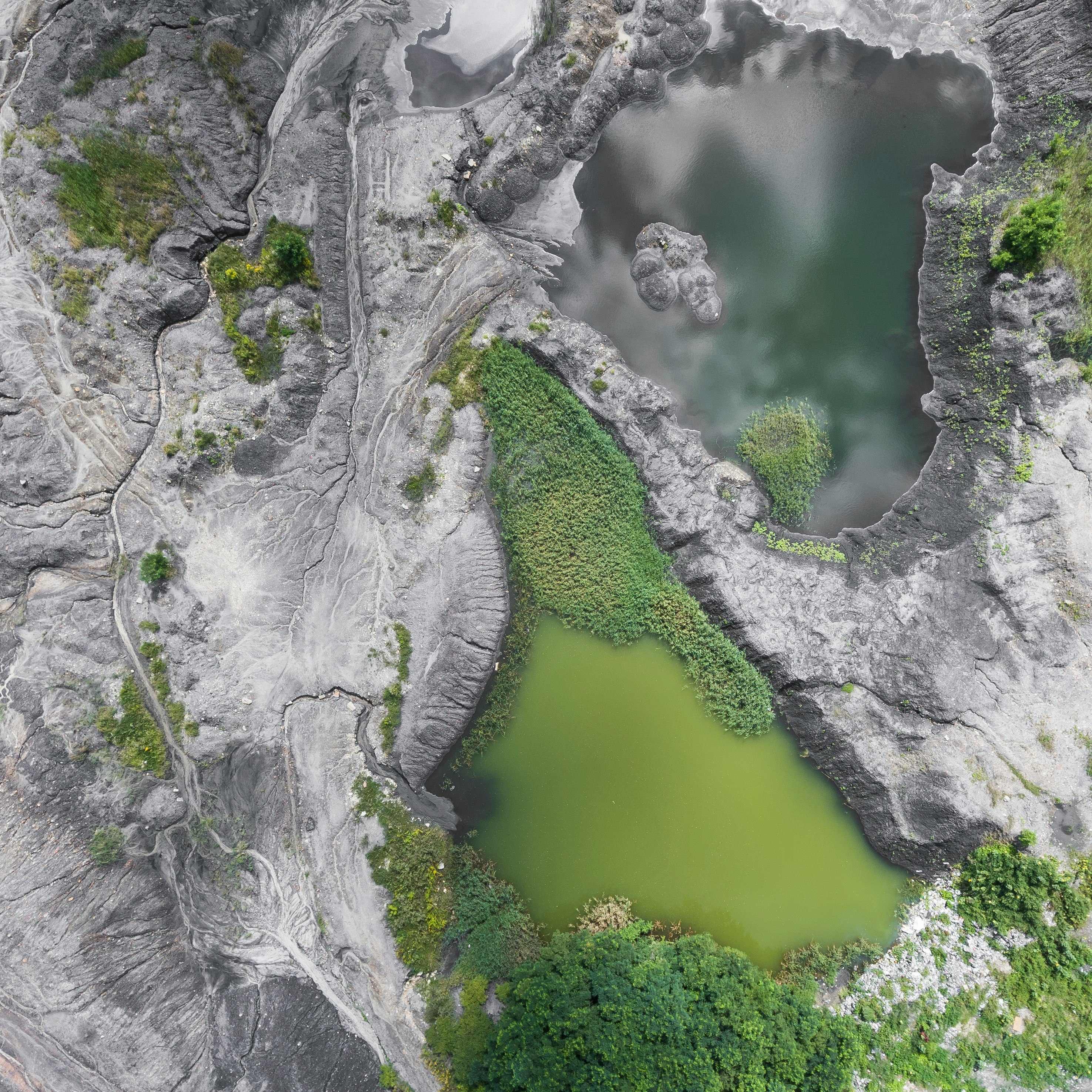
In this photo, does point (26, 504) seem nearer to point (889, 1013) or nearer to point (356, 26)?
point (356, 26)

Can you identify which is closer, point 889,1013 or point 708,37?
point 889,1013

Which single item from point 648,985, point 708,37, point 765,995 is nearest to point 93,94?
point 708,37

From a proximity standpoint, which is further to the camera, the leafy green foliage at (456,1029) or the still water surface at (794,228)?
the still water surface at (794,228)

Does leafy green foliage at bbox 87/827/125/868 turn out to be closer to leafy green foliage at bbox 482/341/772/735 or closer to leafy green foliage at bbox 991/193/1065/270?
leafy green foliage at bbox 482/341/772/735

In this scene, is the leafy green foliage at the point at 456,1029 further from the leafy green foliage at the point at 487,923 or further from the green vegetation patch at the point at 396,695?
the green vegetation patch at the point at 396,695

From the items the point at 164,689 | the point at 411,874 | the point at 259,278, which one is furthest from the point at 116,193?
the point at 411,874

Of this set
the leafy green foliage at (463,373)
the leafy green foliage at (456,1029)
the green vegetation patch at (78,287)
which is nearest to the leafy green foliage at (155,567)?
the green vegetation patch at (78,287)

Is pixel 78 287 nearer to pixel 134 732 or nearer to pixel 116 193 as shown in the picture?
pixel 116 193
